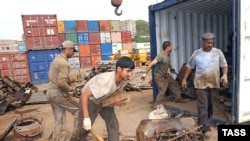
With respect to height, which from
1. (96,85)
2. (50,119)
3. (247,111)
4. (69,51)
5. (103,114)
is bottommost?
(50,119)

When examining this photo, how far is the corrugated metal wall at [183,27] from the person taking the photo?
6.82m

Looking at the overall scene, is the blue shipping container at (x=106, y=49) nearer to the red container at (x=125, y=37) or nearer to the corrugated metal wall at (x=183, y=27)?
the red container at (x=125, y=37)

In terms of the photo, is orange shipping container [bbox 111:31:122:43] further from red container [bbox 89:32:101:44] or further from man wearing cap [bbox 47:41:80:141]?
man wearing cap [bbox 47:41:80:141]

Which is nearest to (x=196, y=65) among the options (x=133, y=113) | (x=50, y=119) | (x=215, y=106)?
(x=215, y=106)

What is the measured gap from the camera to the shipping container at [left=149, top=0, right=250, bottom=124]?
4.34 metres

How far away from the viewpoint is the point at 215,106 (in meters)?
6.20

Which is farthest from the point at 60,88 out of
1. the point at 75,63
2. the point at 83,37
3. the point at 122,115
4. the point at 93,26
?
the point at 93,26

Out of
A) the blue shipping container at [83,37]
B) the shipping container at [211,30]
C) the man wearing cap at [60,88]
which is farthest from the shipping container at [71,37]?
the man wearing cap at [60,88]

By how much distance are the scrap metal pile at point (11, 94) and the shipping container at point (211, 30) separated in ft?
15.3

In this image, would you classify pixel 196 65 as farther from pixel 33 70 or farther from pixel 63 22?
pixel 63 22

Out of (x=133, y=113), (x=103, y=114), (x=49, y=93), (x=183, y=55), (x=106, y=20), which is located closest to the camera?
(x=103, y=114)

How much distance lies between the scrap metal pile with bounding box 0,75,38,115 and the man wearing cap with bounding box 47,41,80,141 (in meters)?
4.14

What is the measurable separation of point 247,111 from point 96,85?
3.27m

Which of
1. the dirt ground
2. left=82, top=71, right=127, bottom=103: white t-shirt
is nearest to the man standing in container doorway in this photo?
the dirt ground
